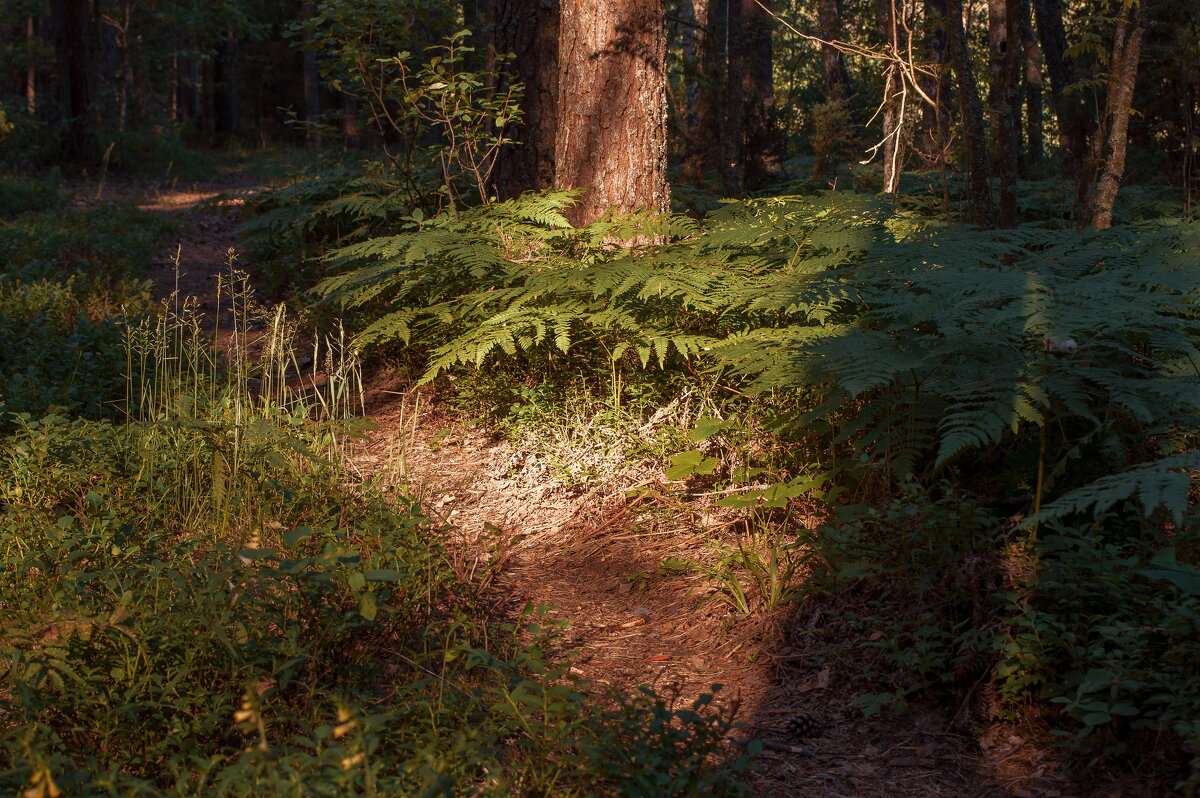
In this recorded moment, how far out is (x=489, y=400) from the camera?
18.3 feet

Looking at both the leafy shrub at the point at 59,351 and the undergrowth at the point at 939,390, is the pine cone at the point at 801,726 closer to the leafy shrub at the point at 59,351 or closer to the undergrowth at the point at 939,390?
the undergrowth at the point at 939,390

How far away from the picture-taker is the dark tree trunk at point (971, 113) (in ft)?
20.6

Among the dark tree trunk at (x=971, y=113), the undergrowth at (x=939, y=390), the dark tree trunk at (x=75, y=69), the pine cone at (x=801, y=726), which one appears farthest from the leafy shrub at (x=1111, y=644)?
the dark tree trunk at (x=75, y=69)

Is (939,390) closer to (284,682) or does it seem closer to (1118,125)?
(284,682)

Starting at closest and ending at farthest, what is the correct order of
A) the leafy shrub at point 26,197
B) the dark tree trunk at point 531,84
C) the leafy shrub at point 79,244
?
the dark tree trunk at point 531,84 → the leafy shrub at point 79,244 → the leafy shrub at point 26,197

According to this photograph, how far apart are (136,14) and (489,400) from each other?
27120mm

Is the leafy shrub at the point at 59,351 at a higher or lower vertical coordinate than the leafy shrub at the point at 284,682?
higher

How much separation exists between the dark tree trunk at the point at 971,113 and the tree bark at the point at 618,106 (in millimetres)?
2084

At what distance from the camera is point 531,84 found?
23.4ft

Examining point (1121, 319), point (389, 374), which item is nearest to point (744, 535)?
point (1121, 319)

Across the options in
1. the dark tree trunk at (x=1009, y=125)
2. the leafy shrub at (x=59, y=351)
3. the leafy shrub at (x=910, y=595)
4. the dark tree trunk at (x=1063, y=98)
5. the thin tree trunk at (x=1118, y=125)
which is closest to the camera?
the leafy shrub at (x=910, y=595)

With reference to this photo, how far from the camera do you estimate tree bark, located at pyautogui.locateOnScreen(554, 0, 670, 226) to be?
589cm

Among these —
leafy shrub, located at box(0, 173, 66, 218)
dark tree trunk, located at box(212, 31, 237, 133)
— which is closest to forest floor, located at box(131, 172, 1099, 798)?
leafy shrub, located at box(0, 173, 66, 218)

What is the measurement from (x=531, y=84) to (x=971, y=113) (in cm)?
329
